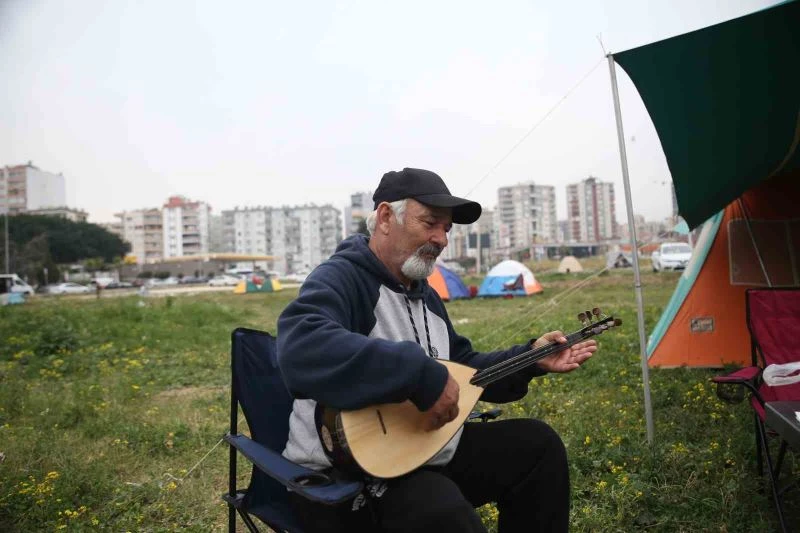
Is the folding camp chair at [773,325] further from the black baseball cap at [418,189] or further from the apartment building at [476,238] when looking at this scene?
the black baseball cap at [418,189]

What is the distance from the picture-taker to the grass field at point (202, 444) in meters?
2.83

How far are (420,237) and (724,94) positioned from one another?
2541 millimetres

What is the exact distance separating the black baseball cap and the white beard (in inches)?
7.6

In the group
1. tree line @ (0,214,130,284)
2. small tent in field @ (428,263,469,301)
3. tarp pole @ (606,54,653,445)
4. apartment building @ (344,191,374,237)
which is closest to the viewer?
tarp pole @ (606,54,653,445)

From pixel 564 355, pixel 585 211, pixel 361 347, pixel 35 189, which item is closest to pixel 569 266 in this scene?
pixel 564 355

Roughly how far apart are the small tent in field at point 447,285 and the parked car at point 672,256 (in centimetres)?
961

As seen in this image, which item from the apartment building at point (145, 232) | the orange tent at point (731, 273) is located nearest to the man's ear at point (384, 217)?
the orange tent at point (731, 273)

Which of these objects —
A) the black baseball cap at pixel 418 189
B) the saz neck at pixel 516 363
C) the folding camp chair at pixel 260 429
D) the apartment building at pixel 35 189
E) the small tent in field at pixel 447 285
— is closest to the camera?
the folding camp chair at pixel 260 429

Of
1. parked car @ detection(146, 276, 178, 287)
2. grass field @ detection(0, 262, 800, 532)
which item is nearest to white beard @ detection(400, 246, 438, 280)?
grass field @ detection(0, 262, 800, 532)

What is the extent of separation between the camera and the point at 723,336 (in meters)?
5.64

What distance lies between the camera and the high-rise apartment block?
413 feet

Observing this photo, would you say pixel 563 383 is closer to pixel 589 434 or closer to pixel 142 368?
pixel 589 434

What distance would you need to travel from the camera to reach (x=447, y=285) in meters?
17.6

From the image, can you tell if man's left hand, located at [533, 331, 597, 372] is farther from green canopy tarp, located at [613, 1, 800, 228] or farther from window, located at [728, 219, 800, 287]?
window, located at [728, 219, 800, 287]
